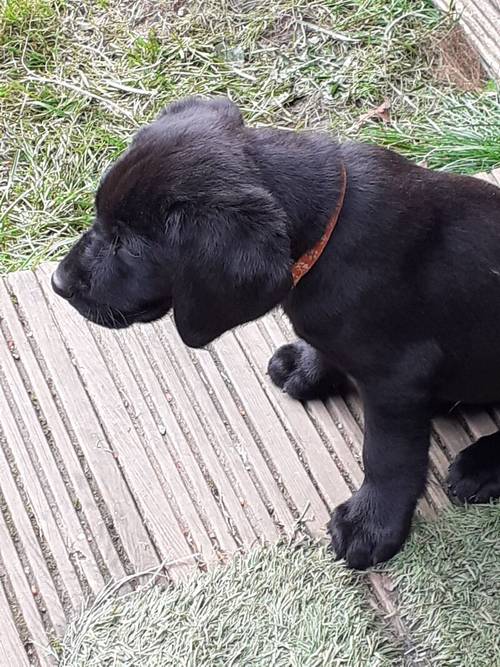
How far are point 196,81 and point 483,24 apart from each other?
4.20 feet

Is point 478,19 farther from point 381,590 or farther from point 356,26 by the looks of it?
point 381,590

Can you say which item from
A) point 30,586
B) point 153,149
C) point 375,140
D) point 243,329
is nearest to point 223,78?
point 375,140

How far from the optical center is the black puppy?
2.06m

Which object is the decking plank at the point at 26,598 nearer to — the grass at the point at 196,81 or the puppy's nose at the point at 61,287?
the puppy's nose at the point at 61,287

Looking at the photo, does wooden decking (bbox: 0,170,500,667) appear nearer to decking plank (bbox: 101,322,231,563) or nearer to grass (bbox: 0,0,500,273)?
decking plank (bbox: 101,322,231,563)

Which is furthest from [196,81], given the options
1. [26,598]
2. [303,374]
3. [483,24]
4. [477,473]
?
[26,598]

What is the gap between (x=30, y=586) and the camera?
2596 mm

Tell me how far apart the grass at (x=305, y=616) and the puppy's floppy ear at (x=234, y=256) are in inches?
33.4

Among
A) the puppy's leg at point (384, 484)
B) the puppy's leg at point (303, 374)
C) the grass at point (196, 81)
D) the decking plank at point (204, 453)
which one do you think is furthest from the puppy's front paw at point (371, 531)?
the grass at point (196, 81)

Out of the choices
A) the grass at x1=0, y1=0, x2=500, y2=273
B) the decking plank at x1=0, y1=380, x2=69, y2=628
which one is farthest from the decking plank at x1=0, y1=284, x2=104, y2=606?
the grass at x1=0, y1=0, x2=500, y2=273

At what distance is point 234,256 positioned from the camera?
202 cm

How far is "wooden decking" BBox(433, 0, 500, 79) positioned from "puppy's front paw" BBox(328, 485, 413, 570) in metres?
2.19

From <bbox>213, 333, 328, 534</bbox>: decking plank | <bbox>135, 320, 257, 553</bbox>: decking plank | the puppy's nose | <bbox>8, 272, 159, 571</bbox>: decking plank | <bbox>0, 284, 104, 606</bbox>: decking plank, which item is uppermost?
the puppy's nose

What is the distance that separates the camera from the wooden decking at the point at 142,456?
8.63 ft
